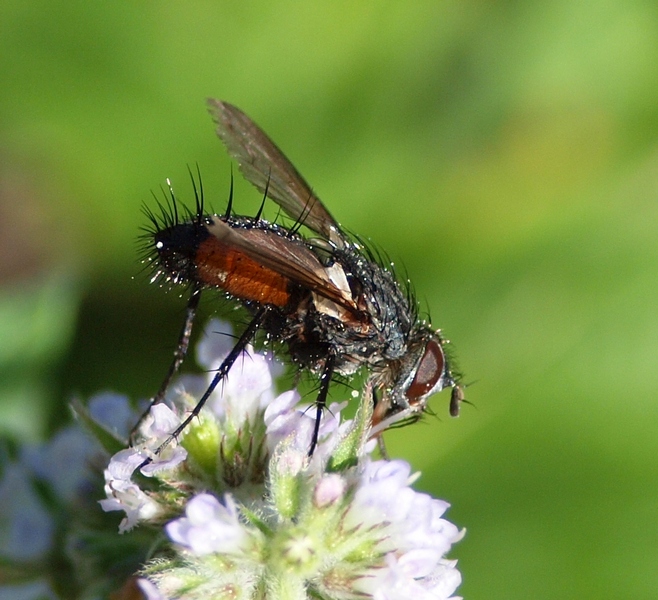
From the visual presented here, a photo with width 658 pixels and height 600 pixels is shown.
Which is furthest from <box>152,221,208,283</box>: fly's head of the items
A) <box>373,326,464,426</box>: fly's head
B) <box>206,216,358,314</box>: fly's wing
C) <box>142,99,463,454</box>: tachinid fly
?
<box>373,326,464,426</box>: fly's head

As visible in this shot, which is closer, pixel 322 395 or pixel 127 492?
pixel 127 492

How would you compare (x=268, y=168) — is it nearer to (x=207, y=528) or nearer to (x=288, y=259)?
(x=288, y=259)

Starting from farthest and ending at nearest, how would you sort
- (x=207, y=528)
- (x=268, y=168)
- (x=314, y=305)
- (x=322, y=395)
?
(x=268, y=168) < (x=314, y=305) < (x=322, y=395) < (x=207, y=528)

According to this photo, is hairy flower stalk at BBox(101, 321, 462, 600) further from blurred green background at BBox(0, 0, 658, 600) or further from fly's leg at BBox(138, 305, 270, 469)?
blurred green background at BBox(0, 0, 658, 600)

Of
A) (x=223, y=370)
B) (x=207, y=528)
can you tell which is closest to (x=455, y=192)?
(x=223, y=370)

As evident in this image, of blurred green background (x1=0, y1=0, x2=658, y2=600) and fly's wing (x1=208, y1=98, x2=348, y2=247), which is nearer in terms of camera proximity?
fly's wing (x1=208, y1=98, x2=348, y2=247)
